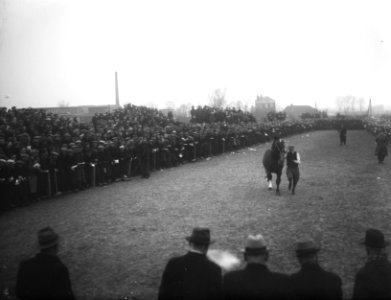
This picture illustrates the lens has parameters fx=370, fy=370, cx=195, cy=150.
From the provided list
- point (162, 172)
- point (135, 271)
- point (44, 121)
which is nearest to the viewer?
point (135, 271)

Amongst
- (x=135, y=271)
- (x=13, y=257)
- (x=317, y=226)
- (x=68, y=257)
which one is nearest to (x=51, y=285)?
(x=135, y=271)

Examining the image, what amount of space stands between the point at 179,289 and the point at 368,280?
73.2 inches

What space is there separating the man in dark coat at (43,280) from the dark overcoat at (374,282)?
9.59 feet

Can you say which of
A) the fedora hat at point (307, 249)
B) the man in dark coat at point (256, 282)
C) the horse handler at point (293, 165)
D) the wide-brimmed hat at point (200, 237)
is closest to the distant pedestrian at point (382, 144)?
the horse handler at point (293, 165)

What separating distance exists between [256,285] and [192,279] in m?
0.67

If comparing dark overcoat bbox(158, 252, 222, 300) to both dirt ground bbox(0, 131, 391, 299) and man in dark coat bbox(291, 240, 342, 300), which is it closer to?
man in dark coat bbox(291, 240, 342, 300)

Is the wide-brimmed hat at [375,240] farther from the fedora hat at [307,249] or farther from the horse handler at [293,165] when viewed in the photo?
the horse handler at [293,165]

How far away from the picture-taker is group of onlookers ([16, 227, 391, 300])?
326cm

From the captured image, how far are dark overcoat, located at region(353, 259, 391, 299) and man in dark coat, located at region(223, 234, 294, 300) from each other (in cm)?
99

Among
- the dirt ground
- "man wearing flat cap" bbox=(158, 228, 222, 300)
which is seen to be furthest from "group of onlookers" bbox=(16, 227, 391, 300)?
the dirt ground

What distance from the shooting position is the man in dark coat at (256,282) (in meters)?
3.06

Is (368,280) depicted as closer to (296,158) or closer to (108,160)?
(296,158)

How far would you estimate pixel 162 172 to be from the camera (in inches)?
712

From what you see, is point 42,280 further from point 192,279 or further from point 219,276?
point 219,276
